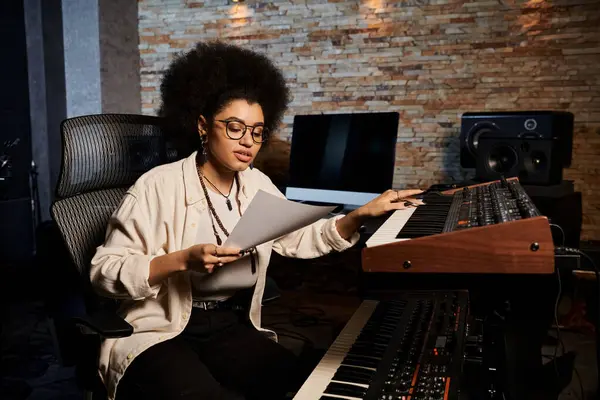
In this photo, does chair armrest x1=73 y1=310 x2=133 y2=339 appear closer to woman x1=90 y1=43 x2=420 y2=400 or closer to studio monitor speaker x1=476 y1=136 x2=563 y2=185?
woman x1=90 y1=43 x2=420 y2=400

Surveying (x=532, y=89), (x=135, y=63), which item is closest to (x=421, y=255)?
(x=532, y=89)

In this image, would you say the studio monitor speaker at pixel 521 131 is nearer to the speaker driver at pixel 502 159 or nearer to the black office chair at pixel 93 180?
the speaker driver at pixel 502 159

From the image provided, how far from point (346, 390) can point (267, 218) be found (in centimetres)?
40

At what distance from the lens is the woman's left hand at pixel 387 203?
5.15 ft

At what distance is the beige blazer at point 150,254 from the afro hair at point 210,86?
14 cm

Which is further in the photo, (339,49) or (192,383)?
(339,49)

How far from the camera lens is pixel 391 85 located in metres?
3.53

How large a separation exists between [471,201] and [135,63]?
3225mm

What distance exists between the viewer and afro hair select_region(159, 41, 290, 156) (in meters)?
1.68

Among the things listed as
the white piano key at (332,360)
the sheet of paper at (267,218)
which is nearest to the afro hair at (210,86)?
the sheet of paper at (267,218)

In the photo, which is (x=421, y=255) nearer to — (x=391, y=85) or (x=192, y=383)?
(x=192, y=383)

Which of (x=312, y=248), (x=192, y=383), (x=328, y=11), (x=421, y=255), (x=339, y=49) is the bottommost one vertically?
(x=192, y=383)

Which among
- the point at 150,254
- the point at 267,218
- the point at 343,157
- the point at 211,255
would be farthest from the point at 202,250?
the point at 343,157

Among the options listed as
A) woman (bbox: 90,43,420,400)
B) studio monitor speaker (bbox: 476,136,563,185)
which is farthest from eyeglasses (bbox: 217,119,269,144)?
studio monitor speaker (bbox: 476,136,563,185)
